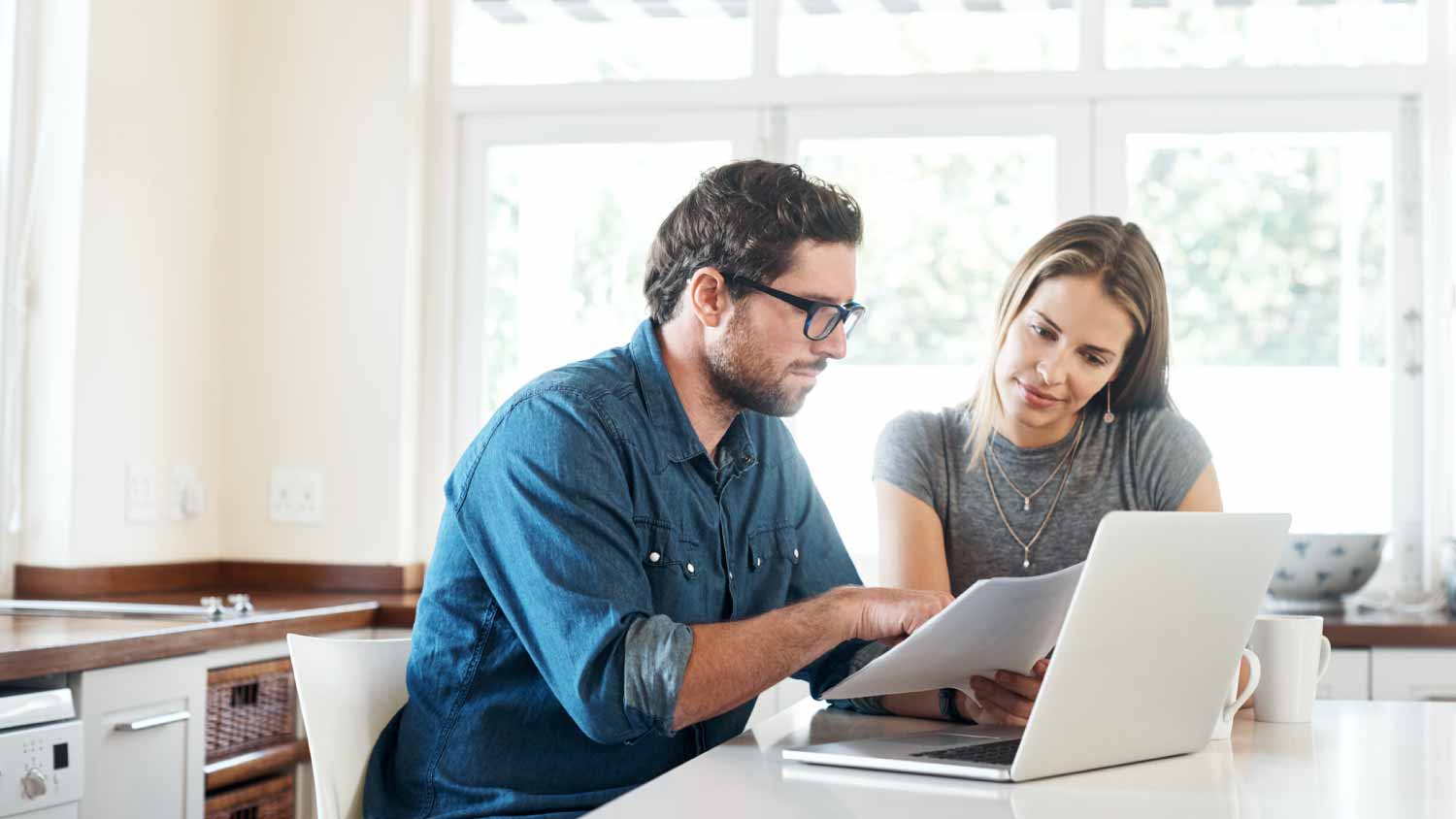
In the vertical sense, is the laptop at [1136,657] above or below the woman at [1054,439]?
below

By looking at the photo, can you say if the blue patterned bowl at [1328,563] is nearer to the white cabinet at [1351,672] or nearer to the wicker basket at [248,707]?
the white cabinet at [1351,672]

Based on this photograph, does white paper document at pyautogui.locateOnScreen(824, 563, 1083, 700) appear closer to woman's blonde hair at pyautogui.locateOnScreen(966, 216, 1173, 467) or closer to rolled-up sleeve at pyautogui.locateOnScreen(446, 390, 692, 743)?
rolled-up sleeve at pyautogui.locateOnScreen(446, 390, 692, 743)

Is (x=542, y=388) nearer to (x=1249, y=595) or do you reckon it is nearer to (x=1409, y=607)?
(x=1249, y=595)

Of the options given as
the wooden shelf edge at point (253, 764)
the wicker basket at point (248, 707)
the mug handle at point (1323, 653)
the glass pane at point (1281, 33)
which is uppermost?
the glass pane at point (1281, 33)

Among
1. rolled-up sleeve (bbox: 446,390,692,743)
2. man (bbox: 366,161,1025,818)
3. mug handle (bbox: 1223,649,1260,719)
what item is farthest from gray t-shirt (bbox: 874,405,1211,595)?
rolled-up sleeve (bbox: 446,390,692,743)

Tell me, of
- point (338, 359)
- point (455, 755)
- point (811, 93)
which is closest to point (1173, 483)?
point (455, 755)

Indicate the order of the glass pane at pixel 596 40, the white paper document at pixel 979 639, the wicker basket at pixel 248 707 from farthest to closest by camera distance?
the glass pane at pixel 596 40, the wicker basket at pixel 248 707, the white paper document at pixel 979 639

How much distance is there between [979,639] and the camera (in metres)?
1.35

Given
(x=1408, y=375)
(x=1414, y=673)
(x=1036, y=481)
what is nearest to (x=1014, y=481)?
(x=1036, y=481)

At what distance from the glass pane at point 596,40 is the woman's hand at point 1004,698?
2109 mm

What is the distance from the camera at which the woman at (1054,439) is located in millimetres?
2006

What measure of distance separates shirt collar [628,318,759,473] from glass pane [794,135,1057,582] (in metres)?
1.57

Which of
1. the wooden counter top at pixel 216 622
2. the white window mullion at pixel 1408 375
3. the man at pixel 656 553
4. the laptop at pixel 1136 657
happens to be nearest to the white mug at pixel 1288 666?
the laptop at pixel 1136 657

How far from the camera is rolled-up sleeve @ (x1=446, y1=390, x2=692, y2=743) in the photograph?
1358 mm
